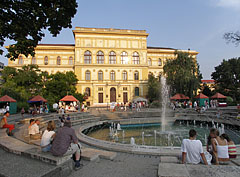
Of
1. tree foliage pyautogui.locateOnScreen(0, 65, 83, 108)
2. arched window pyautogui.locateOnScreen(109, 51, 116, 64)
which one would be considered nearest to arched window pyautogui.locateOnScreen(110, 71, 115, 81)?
arched window pyautogui.locateOnScreen(109, 51, 116, 64)

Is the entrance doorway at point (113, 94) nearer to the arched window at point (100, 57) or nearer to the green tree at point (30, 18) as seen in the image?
the arched window at point (100, 57)

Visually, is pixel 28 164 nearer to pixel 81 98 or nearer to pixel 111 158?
pixel 111 158

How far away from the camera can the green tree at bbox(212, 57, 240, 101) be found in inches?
1371

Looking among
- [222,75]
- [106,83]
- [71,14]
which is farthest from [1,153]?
[222,75]

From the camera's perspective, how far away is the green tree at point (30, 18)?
14.8 feet

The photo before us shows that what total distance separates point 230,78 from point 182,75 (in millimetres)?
19037

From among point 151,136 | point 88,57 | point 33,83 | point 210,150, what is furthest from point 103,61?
point 210,150

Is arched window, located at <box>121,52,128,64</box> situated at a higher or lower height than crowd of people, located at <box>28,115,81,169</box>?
higher

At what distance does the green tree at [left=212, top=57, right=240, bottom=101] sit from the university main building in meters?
19.3

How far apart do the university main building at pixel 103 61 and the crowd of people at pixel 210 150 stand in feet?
108

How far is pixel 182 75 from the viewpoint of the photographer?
2678 cm

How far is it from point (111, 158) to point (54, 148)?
2158 millimetres

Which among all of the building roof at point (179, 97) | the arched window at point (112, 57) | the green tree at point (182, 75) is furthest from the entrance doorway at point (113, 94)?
the building roof at point (179, 97)

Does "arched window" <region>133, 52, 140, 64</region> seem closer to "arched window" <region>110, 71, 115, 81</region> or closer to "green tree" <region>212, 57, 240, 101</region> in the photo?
"arched window" <region>110, 71, 115, 81</region>
